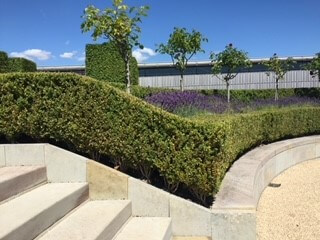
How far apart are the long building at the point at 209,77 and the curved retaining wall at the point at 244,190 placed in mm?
18543

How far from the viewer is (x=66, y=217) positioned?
3.44 metres

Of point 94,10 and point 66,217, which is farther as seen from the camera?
point 94,10

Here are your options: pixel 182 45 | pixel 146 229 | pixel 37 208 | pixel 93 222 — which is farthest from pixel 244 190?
pixel 182 45

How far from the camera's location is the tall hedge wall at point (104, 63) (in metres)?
17.7

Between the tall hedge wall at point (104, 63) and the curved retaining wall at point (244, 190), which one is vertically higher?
the tall hedge wall at point (104, 63)

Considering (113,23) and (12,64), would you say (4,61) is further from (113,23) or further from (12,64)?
(113,23)

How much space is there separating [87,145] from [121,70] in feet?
45.8

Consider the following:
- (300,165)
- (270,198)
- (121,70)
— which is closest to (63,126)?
(270,198)

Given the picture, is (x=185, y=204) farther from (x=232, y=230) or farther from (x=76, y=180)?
(x=76, y=180)

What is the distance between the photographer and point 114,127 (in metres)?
4.06

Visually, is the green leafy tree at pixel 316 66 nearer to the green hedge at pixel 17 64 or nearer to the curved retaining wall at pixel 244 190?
the curved retaining wall at pixel 244 190

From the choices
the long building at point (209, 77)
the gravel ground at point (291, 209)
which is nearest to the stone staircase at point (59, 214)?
the gravel ground at point (291, 209)

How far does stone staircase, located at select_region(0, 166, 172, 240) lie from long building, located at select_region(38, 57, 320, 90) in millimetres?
22274

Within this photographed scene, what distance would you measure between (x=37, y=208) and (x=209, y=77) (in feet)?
79.1
